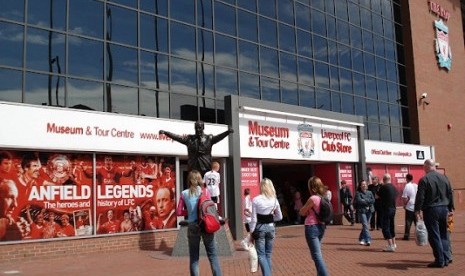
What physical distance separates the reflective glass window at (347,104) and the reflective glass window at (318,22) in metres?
2.98

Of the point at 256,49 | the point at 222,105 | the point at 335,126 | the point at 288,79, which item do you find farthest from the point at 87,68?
the point at 335,126

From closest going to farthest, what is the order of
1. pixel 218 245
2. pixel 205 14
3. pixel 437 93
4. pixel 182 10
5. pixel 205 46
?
pixel 218 245
pixel 182 10
pixel 205 46
pixel 205 14
pixel 437 93

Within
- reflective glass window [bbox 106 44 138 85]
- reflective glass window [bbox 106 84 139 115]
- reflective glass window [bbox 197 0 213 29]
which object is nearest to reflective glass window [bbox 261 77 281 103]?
reflective glass window [bbox 197 0 213 29]

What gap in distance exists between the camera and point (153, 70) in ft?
51.8

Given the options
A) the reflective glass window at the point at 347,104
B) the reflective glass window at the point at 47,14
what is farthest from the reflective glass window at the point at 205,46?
the reflective glass window at the point at 347,104

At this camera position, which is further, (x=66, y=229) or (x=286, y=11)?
(x=286, y=11)

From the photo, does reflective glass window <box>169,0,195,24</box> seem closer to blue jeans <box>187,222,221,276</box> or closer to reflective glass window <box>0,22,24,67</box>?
reflective glass window <box>0,22,24,67</box>

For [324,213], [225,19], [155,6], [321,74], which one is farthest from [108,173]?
[321,74]

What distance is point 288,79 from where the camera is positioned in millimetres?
20953

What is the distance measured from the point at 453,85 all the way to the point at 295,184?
47.5 ft

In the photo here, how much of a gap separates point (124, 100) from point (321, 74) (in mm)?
10597

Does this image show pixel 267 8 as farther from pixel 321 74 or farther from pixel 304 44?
pixel 321 74

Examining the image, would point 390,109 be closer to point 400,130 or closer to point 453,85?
point 400,130

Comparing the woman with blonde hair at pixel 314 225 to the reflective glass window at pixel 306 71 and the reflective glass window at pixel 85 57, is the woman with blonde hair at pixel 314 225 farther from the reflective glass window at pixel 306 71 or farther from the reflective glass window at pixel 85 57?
the reflective glass window at pixel 306 71
